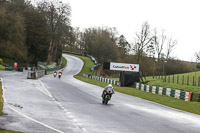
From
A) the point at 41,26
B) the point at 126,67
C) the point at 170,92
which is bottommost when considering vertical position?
the point at 170,92

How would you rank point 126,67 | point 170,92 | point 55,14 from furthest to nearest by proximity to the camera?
point 55,14, point 126,67, point 170,92

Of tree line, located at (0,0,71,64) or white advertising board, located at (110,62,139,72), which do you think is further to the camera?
tree line, located at (0,0,71,64)

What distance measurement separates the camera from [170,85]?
3947 cm

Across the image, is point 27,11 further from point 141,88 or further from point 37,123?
point 37,123

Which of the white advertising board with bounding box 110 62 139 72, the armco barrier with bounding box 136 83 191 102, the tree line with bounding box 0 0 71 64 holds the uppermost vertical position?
the tree line with bounding box 0 0 71 64

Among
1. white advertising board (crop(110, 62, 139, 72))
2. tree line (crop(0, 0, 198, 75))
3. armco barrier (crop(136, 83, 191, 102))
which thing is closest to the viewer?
armco barrier (crop(136, 83, 191, 102))

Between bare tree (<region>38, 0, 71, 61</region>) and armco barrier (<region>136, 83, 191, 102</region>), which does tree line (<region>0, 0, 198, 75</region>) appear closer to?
bare tree (<region>38, 0, 71, 61</region>)

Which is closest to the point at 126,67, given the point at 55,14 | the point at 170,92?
the point at 170,92

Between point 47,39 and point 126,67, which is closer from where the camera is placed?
point 126,67

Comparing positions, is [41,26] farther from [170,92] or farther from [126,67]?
[170,92]

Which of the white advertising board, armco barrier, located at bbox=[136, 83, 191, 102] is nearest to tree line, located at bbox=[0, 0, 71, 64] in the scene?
the white advertising board

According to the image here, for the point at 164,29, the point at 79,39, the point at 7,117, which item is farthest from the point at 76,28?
the point at 7,117

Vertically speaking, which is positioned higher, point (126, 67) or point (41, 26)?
point (41, 26)

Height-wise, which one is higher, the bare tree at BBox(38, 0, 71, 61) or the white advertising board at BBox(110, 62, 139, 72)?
the bare tree at BBox(38, 0, 71, 61)
